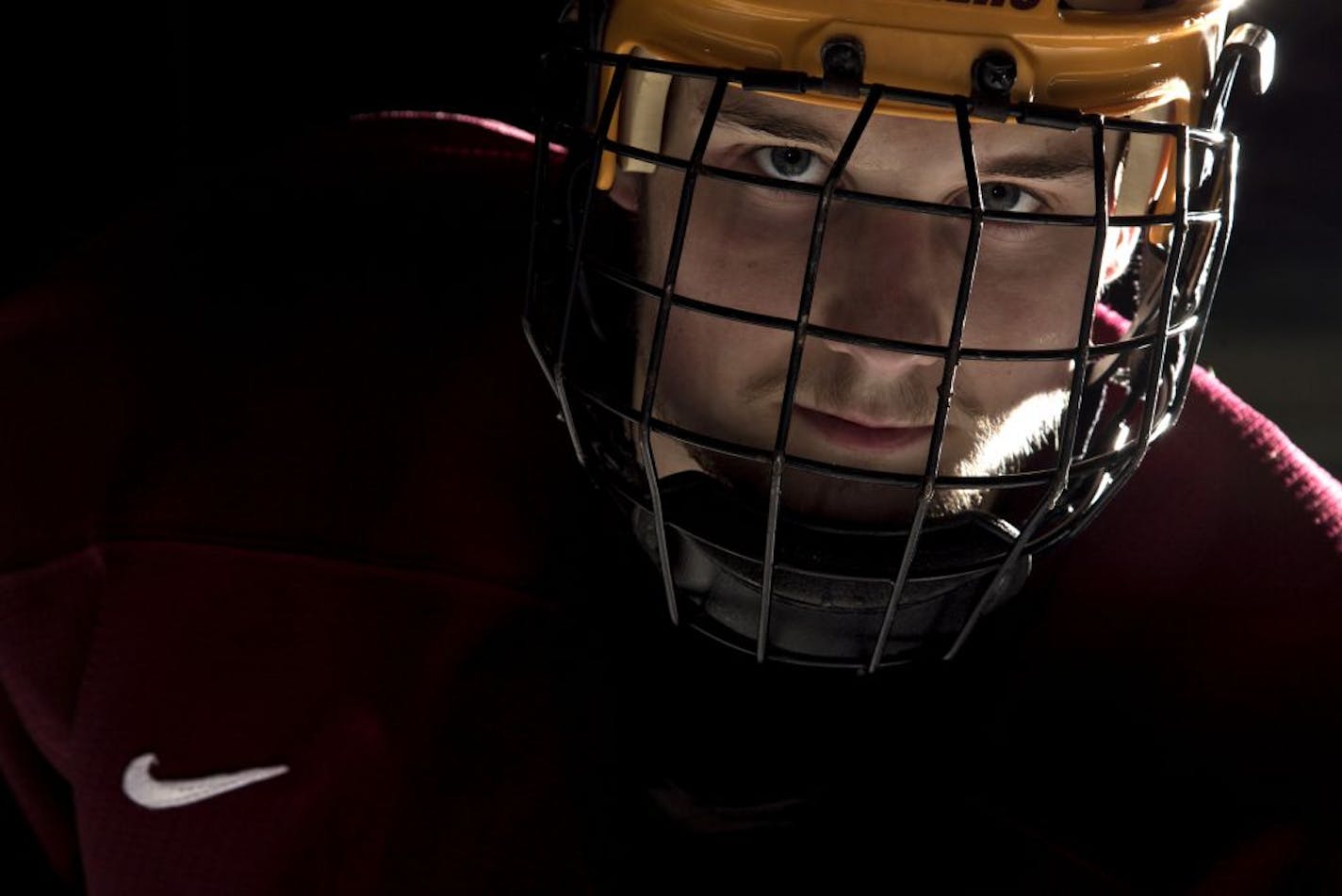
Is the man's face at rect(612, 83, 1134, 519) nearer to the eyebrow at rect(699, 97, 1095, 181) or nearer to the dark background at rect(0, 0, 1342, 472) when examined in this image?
the eyebrow at rect(699, 97, 1095, 181)

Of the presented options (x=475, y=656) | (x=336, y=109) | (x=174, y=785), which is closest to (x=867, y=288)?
(x=475, y=656)

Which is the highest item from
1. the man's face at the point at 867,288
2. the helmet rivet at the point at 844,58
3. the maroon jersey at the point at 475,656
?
the helmet rivet at the point at 844,58

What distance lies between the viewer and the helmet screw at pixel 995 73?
0.65 metres

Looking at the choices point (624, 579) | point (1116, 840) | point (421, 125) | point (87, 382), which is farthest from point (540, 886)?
point (421, 125)

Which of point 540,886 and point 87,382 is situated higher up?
point 87,382

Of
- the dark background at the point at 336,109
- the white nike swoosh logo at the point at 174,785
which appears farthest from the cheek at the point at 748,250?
the dark background at the point at 336,109

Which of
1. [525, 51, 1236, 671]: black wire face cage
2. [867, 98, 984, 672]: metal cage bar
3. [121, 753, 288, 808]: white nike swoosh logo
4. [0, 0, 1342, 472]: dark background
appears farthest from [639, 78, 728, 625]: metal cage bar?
[0, 0, 1342, 472]: dark background

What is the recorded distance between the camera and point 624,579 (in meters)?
0.90

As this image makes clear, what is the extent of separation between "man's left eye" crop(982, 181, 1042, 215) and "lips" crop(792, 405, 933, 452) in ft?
0.48

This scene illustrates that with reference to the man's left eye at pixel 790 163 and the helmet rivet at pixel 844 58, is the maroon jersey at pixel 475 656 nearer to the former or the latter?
the man's left eye at pixel 790 163

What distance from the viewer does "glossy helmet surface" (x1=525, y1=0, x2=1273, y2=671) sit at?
2.14ft

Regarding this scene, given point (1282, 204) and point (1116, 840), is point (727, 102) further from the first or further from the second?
point (1282, 204)

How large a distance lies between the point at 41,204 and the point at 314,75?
0.88ft

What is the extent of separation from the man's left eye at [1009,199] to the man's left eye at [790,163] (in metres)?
0.10
